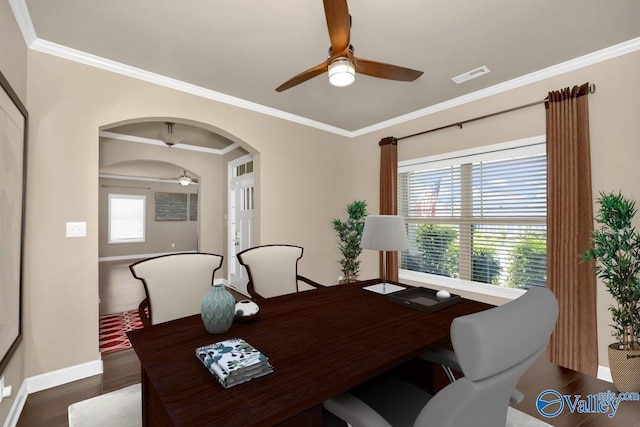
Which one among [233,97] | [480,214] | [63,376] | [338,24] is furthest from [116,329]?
[480,214]

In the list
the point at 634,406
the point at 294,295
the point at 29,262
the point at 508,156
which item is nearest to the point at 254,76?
the point at 294,295

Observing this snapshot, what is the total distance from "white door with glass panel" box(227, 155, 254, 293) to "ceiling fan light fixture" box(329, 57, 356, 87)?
3216 millimetres

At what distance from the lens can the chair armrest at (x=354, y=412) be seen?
938 millimetres

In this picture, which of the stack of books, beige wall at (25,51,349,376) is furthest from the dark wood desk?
beige wall at (25,51,349,376)

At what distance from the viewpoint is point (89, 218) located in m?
2.61

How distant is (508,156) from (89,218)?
4101 millimetres

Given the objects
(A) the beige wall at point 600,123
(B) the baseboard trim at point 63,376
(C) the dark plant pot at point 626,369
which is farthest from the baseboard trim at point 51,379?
(C) the dark plant pot at point 626,369

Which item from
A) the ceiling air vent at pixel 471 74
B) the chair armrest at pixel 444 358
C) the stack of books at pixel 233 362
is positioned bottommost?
the chair armrest at pixel 444 358

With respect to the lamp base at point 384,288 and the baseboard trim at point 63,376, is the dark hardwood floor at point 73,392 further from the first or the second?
the lamp base at point 384,288

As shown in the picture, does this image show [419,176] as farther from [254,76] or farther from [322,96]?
[254,76]

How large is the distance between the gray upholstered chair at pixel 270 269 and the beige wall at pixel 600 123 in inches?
89.8

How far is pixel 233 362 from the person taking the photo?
102cm

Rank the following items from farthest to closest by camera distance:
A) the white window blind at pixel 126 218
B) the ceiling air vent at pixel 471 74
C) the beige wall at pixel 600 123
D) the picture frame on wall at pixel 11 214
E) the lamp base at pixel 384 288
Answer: the white window blind at pixel 126 218 → the ceiling air vent at pixel 471 74 → the beige wall at pixel 600 123 → the lamp base at pixel 384 288 → the picture frame on wall at pixel 11 214

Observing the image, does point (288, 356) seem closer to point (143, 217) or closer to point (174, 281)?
point (174, 281)
